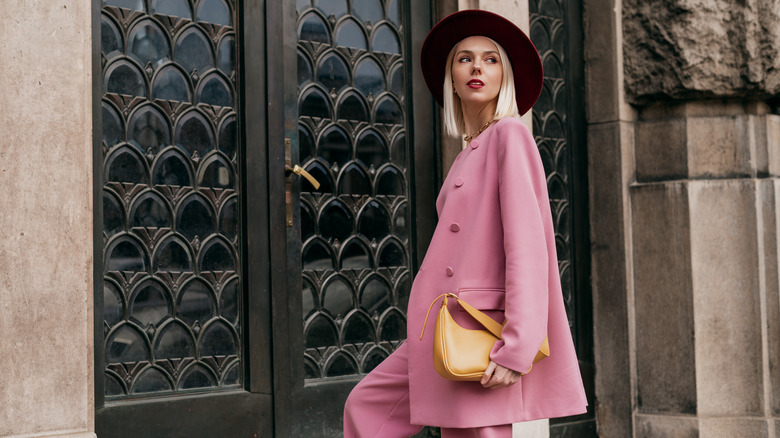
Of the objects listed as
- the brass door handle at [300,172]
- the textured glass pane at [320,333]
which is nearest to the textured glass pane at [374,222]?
the brass door handle at [300,172]

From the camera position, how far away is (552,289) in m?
3.03

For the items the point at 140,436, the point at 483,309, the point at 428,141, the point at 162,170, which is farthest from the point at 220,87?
the point at 483,309

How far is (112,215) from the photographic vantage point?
4.06 meters

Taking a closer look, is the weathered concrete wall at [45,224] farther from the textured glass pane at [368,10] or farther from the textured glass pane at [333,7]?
the textured glass pane at [368,10]

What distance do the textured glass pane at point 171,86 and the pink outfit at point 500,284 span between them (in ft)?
5.67

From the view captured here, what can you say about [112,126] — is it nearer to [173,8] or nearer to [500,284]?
[173,8]

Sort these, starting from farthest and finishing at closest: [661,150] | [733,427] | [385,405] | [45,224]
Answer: [661,150]
[733,427]
[45,224]
[385,405]

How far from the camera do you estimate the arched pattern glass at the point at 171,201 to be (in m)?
4.09

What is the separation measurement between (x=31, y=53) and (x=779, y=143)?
438 centimetres

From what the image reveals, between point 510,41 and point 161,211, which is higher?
point 510,41

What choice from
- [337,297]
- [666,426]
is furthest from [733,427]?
[337,297]

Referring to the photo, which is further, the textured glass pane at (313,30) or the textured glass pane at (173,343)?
the textured glass pane at (313,30)

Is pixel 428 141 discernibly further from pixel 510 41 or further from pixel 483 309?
pixel 483 309

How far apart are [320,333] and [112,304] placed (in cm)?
112
